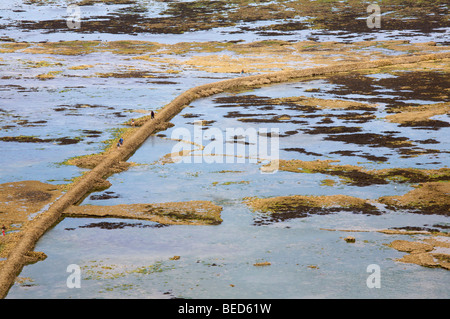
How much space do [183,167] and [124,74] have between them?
1320 inches

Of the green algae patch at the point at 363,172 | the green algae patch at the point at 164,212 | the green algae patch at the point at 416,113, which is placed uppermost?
the green algae patch at the point at 164,212

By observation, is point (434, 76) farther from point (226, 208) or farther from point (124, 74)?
point (226, 208)

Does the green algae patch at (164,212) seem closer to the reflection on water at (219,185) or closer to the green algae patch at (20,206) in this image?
the reflection on water at (219,185)

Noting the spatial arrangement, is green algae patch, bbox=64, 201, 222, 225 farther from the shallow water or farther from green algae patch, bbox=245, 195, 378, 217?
green algae patch, bbox=245, 195, 378, 217

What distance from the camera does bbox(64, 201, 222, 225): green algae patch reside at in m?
28.6

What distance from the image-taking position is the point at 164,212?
29.6m

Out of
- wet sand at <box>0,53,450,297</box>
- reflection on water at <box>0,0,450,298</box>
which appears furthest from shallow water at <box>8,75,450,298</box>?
wet sand at <box>0,53,450,297</box>

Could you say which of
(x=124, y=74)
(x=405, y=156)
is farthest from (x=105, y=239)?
(x=124, y=74)

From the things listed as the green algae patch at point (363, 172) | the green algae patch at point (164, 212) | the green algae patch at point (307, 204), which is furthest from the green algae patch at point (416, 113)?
the green algae patch at point (164, 212)

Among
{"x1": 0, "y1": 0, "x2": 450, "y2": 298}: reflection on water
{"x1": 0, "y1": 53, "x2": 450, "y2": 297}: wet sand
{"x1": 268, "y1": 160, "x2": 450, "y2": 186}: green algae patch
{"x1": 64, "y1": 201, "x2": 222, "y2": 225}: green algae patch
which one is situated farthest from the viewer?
{"x1": 268, "y1": 160, "x2": 450, "y2": 186}: green algae patch

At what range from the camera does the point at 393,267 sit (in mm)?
23891

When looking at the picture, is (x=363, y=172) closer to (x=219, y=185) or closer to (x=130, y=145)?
(x=219, y=185)

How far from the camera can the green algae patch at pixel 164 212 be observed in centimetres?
2864

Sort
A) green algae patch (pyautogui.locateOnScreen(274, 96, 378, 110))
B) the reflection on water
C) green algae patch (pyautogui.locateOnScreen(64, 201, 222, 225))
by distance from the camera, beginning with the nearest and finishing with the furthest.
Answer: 1. the reflection on water
2. green algae patch (pyautogui.locateOnScreen(64, 201, 222, 225))
3. green algae patch (pyautogui.locateOnScreen(274, 96, 378, 110))
